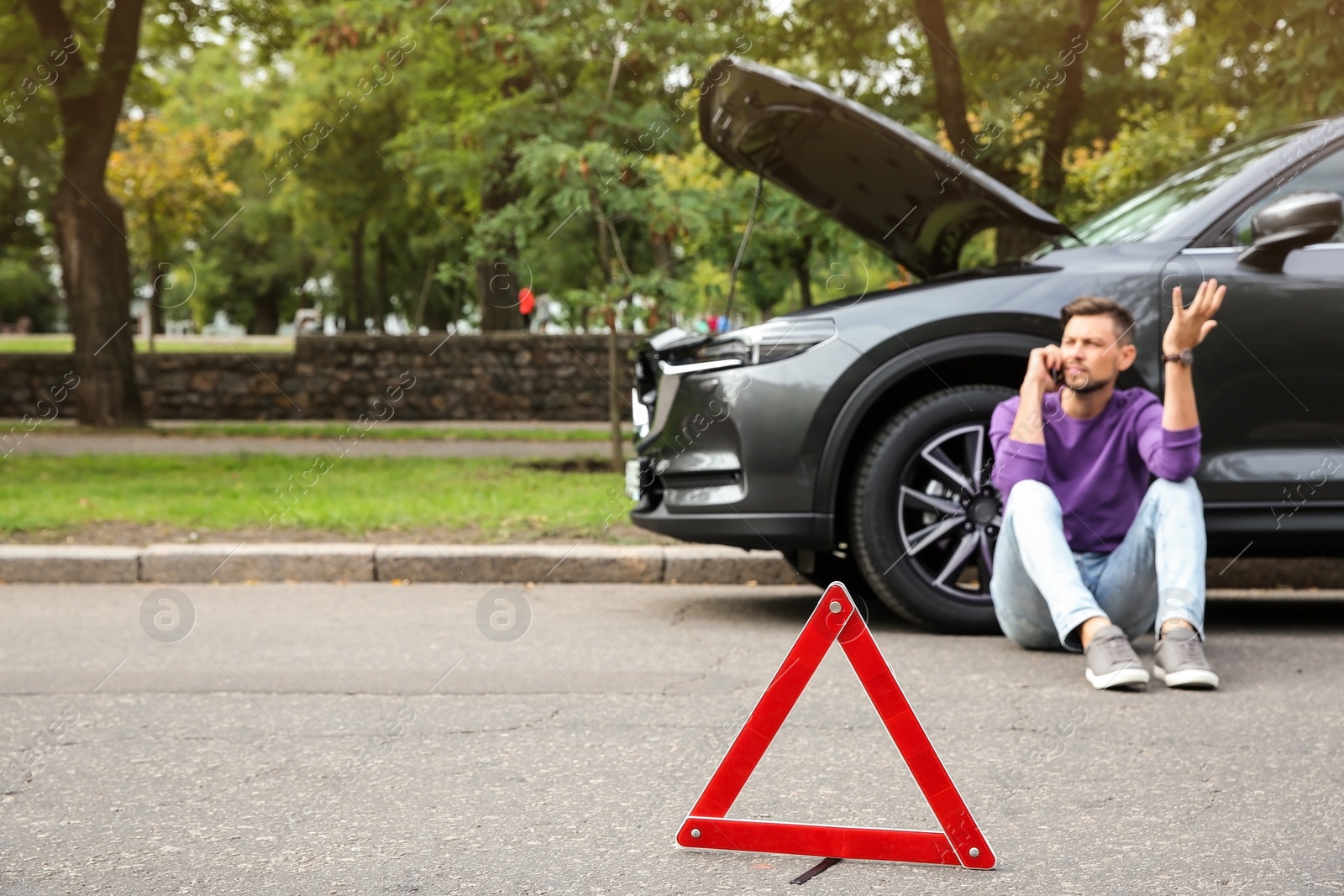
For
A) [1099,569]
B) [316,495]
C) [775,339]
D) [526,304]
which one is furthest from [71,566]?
[526,304]

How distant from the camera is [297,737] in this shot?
12.2 ft

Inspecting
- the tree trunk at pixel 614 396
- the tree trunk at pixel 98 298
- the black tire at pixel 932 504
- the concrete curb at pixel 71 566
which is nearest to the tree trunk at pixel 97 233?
the tree trunk at pixel 98 298

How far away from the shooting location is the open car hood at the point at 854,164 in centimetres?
502

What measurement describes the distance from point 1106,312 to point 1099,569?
831 millimetres

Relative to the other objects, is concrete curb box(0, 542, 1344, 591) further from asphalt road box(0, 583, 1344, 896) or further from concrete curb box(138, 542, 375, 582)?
asphalt road box(0, 583, 1344, 896)

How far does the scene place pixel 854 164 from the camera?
544 centimetres

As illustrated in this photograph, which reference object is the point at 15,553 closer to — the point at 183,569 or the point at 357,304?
the point at 183,569

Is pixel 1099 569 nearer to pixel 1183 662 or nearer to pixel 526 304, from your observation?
pixel 1183 662

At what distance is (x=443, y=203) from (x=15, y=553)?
18369 millimetres

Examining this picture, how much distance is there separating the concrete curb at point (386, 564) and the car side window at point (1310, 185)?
248 centimetres

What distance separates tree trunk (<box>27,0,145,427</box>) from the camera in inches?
566

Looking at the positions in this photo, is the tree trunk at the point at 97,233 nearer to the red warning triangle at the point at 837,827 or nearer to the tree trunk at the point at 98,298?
the tree trunk at the point at 98,298

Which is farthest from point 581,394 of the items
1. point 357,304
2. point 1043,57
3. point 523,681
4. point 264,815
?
point 357,304

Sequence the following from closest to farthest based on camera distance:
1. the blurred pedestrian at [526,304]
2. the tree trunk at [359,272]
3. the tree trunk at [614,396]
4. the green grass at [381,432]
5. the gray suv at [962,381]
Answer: the gray suv at [962,381] → the tree trunk at [614,396] → the green grass at [381,432] → the blurred pedestrian at [526,304] → the tree trunk at [359,272]
